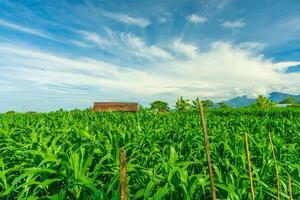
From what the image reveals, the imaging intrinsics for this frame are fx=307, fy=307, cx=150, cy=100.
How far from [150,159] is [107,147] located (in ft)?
1.87

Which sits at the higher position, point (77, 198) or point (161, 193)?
point (161, 193)

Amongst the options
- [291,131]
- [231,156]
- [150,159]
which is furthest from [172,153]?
[291,131]

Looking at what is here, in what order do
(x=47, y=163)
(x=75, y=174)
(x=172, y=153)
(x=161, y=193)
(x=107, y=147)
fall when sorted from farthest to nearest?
(x=107, y=147) < (x=172, y=153) < (x=47, y=163) < (x=75, y=174) < (x=161, y=193)

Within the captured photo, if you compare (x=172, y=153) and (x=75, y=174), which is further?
(x=172, y=153)

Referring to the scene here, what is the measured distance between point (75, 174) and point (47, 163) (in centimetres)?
58

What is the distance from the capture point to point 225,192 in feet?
8.94

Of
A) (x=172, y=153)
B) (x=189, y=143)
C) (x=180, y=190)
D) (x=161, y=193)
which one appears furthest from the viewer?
(x=189, y=143)

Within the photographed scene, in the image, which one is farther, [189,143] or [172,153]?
[189,143]

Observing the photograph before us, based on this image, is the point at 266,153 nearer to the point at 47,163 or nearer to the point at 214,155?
the point at 214,155

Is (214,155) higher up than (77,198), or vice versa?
(214,155)

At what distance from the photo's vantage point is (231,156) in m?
3.88

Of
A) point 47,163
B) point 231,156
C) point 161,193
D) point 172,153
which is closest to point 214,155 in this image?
point 231,156

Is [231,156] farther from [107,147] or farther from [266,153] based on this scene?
[107,147]

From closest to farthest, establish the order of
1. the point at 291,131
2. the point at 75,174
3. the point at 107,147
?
the point at 75,174 < the point at 107,147 < the point at 291,131
